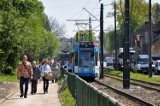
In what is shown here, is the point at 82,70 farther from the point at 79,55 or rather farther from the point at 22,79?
the point at 22,79

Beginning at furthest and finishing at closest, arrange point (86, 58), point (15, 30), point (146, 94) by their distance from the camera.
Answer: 1. point (86, 58)
2. point (15, 30)
3. point (146, 94)

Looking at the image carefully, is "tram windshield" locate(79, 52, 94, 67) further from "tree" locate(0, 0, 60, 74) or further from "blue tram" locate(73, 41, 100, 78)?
"tree" locate(0, 0, 60, 74)

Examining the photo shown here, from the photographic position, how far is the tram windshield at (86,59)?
40.2 meters

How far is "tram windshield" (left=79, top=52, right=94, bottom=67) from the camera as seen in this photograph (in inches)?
1585

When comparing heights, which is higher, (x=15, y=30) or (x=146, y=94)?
(x=15, y=30)

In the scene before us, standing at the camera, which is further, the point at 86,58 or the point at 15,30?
the point at 86,58

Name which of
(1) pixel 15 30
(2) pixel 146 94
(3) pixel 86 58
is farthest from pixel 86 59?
(2) pixel 146 94

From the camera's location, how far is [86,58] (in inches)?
1597

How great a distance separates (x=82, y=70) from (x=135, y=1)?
41829 mm

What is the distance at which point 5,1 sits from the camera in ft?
130

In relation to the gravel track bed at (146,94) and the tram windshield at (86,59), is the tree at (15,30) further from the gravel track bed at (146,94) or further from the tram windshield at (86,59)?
the gravel track bed at (146,94)

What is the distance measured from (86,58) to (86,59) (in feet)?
0.29

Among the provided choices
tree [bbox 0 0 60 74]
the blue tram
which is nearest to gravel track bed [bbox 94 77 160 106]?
tree [bbox 0 0 60 74]

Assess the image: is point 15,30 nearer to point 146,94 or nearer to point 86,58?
point 146,94
